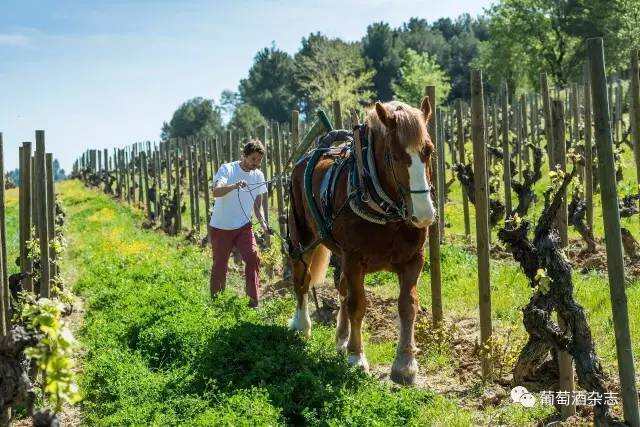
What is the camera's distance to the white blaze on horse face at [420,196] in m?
4.96

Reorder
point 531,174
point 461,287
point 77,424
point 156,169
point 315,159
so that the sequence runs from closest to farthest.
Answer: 1. point 77,424
2. point 315,159
3. point 461,287
4. point 531,174
5. point 156,169

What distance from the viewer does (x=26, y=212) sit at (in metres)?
6.64

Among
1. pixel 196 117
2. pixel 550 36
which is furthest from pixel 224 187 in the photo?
pixel 196 117

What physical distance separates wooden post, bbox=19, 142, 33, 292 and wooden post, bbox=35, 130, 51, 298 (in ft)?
0.31

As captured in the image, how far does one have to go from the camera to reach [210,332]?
6621 millimetres

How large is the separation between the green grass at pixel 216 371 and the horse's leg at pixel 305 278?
18cm

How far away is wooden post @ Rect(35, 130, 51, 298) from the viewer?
636 centimetres

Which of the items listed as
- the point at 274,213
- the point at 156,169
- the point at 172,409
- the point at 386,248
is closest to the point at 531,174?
the point at 386,248

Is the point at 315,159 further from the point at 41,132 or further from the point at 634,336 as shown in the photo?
the point at 634,336

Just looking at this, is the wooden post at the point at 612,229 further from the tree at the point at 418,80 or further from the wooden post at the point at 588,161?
the tree at the point at 418,80

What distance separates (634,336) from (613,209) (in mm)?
2765

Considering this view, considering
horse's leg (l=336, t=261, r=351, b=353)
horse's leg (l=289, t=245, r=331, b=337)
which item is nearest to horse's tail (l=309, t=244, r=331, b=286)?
horse's leg (l=289, t=245, r=331, b=337)

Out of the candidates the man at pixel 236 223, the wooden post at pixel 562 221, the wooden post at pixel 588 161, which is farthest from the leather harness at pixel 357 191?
the wooden post at pixel 588 161

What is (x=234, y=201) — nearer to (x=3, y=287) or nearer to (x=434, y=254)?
(x=434, y=254)
